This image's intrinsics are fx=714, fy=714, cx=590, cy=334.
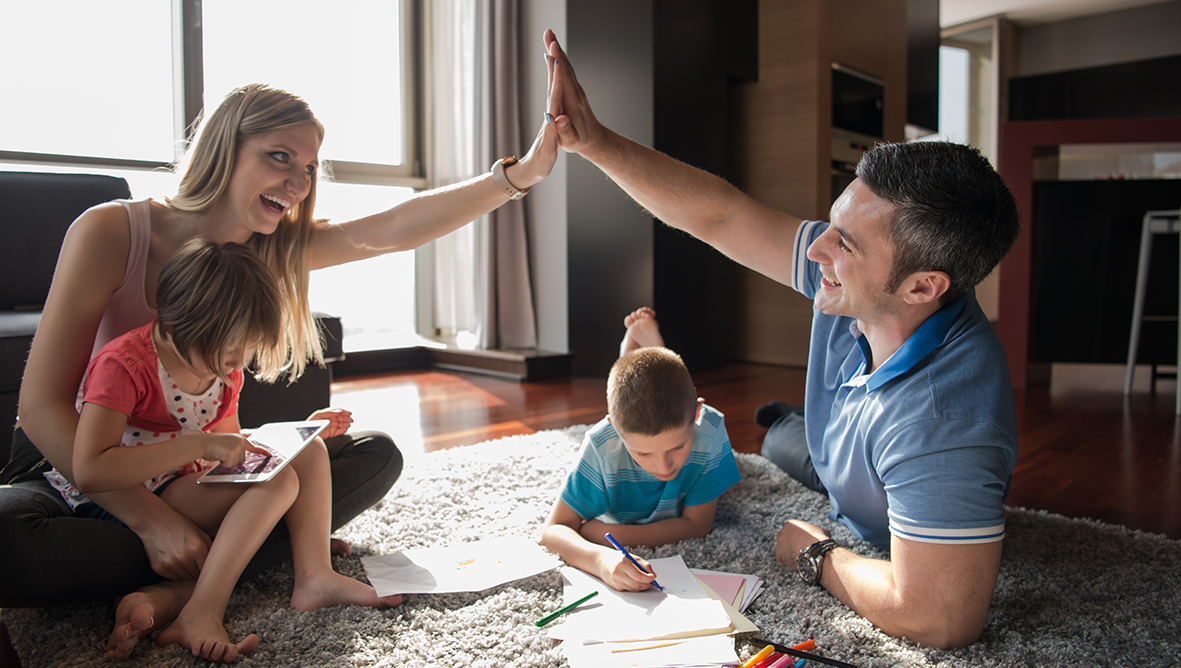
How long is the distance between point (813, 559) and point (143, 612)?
1.04 m

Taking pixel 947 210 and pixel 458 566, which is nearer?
pixel 947 210

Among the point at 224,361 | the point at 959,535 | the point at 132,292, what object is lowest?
the point at 959,535

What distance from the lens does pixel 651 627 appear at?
1.03 m

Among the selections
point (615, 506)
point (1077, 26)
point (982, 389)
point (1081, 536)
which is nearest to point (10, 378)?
point (615, 506)

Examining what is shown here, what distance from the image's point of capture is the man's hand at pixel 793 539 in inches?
51.2

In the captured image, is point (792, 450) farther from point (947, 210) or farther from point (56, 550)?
point (56, 550)

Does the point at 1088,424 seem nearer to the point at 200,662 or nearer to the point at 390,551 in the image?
Result: the point at 390,551

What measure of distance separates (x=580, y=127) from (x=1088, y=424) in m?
2.35

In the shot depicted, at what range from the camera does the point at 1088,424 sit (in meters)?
2.65

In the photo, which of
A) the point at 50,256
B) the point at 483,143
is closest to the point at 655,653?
the point at 50,256

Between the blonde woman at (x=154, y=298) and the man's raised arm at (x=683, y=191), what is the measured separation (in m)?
0.06

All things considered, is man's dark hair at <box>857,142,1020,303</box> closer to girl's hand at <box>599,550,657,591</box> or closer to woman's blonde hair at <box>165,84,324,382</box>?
girl's hand at <box>599,550,657,591</box>

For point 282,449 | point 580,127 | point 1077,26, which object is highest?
point 1077,26

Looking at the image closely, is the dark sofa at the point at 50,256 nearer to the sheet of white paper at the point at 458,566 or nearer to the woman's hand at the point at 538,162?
the sheet of white paper at the point at 458,566
